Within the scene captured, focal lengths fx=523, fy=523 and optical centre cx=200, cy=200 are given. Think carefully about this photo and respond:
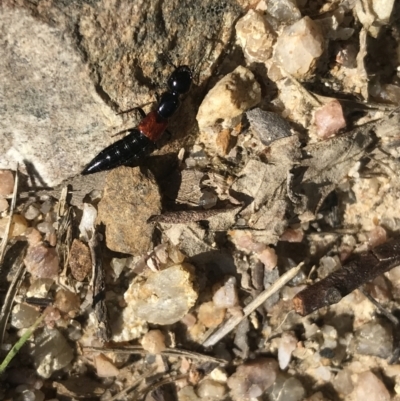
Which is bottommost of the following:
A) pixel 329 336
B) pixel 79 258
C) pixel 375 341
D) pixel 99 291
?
pixel 375 341

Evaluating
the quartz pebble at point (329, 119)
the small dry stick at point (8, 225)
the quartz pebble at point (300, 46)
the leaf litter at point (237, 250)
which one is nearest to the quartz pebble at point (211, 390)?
the leaf litter at point (237, 250)

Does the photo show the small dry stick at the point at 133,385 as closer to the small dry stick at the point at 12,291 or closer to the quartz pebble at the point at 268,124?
the small dry stick at the point at 12,291

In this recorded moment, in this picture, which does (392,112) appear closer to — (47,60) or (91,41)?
(91,41)

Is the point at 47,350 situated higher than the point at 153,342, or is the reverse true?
the point at 47,350

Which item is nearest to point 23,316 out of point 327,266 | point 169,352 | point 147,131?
point 169,352

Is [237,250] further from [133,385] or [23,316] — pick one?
[23,316]

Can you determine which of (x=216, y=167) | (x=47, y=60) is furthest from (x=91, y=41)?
(x=216, y=167)
